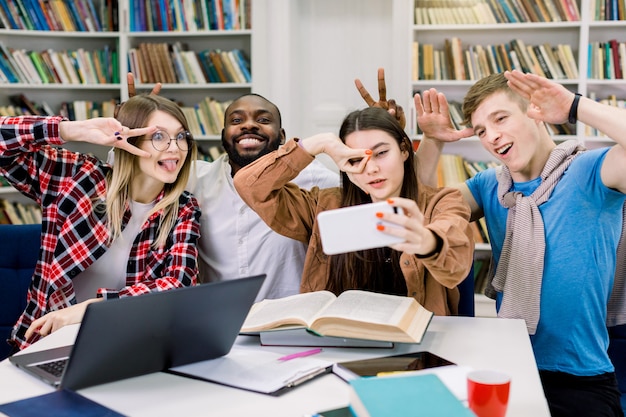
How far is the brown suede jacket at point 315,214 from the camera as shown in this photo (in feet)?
5.41

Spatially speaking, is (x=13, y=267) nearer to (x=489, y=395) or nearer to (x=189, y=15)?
(x=489, y=395)

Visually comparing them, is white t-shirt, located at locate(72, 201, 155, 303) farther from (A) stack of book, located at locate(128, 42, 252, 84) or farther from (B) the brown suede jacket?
(A) stack of book, located at locate(128, 42, 252, 84)

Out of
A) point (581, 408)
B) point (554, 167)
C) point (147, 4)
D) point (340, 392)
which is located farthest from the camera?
point (147, 4)

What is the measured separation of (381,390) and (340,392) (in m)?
0.20

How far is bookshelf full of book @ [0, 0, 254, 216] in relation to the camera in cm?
450

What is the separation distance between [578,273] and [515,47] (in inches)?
109

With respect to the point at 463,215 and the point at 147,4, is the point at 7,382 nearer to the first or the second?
the point at 463,215

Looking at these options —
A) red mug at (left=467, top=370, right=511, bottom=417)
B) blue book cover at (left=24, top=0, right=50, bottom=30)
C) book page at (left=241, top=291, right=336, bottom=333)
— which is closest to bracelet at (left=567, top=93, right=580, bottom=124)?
book page at (left=241, top=291, right=336, bottom=333)

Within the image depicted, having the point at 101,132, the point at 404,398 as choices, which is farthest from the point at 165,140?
the point at 404,398

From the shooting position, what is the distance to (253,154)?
232cm

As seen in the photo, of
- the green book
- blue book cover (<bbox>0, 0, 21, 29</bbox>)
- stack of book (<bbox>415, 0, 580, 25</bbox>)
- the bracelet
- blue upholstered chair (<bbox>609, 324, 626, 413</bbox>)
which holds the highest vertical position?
blue book cover (<bbox>0, 0, 21, 29</bbox>)

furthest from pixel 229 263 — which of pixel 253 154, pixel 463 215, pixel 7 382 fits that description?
pixel 7 382

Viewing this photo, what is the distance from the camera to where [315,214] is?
195 centimetres

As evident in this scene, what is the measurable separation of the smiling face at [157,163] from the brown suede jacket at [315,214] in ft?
0.86
